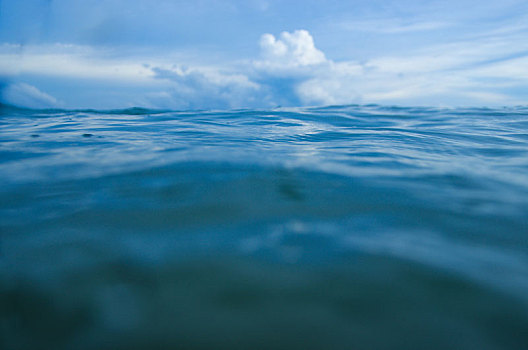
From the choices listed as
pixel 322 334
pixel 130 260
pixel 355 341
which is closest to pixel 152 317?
pixel 130 260

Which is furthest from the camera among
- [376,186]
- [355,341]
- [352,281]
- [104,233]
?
[376,186]

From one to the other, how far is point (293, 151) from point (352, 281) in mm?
2921

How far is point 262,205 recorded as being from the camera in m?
2.21

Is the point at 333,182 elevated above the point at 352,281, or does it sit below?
above

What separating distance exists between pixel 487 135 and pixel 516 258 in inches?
224

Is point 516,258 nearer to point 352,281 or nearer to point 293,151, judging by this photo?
point 352,281

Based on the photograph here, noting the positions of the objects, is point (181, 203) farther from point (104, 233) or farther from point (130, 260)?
point (130, 260)

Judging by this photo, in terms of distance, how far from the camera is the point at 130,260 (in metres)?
1.52

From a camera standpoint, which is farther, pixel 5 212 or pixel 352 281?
pixel 5 212

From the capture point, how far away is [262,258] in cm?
153

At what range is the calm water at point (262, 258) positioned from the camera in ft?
3.64

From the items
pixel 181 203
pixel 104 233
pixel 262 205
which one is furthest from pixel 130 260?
pixel 262 205

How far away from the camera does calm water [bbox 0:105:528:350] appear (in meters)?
1.11

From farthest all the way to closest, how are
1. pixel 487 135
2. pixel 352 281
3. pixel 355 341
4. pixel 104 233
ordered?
pixel 487 135 → pixel 104 233 → pixel 352 281 → pixel 355 341
